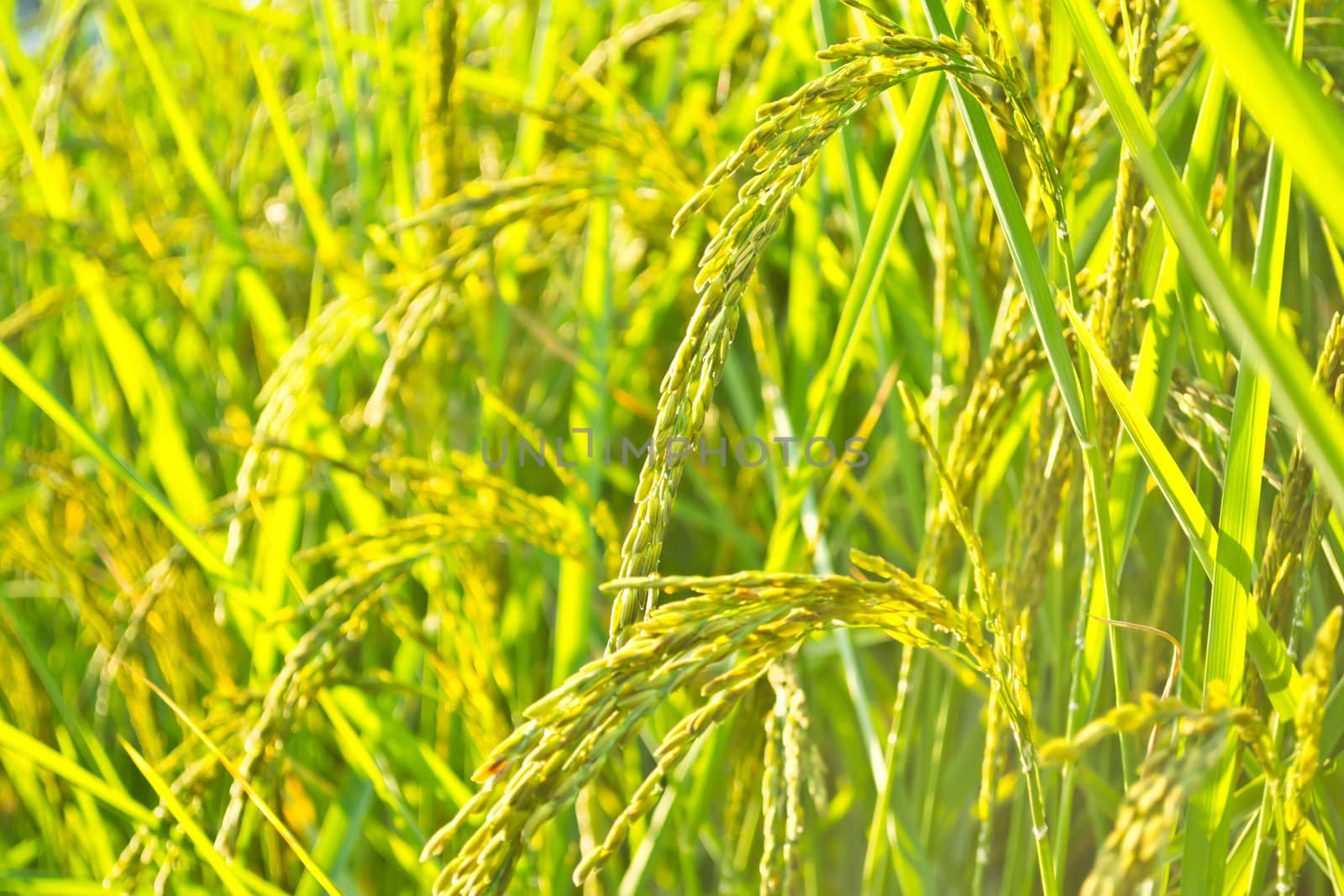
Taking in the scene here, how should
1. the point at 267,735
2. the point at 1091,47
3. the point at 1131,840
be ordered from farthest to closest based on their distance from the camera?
the point at 267,735
the point at 1091,47
the point at 1131,840

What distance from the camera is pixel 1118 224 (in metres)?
0.46

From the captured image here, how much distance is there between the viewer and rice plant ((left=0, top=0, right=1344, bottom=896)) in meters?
0.39

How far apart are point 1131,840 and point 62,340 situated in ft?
5.50

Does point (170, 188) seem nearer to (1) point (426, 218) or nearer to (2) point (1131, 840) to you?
(1) point (426, 218)

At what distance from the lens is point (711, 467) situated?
1.13 m

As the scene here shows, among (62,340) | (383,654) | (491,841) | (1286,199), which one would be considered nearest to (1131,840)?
(491,841)

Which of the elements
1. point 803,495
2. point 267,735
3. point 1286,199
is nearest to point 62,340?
point 267,735

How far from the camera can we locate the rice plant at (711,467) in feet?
1.28

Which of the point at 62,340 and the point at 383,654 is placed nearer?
the point at 383,654

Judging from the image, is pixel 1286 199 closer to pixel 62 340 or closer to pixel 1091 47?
pixel 1091 47

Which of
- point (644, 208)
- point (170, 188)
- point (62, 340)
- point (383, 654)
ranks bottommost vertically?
point (383, 654)

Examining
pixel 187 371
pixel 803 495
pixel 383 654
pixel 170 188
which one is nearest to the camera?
pixel 803 495

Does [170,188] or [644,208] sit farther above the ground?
[170,188]

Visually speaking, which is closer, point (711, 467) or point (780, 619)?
point (780, 619)
